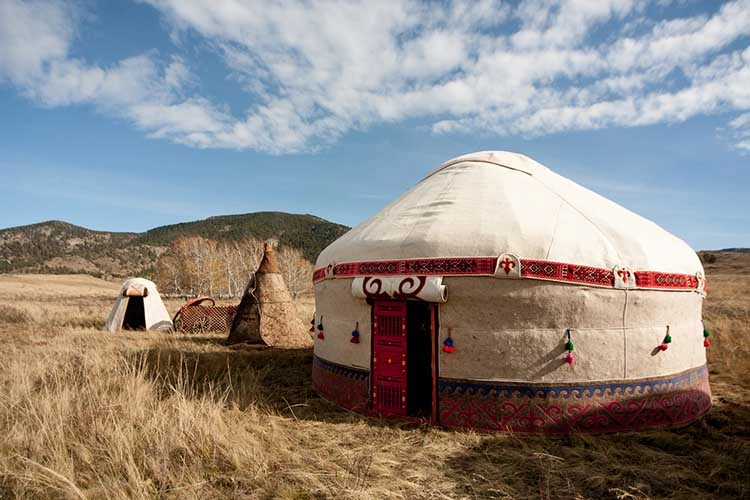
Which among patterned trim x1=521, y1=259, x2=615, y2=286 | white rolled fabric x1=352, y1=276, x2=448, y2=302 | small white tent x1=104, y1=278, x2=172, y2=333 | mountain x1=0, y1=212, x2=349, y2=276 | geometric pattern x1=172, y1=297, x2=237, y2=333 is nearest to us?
patterned trim x1=521, y1=259, x2=615, y2=286

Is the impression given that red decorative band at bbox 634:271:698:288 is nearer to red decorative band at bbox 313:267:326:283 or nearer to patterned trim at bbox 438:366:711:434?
patterned trim at bbox 438:366:711:434

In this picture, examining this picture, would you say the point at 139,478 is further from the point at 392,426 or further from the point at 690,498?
the point at 690,498

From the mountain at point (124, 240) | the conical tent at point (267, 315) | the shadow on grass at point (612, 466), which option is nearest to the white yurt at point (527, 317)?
the shadow on grass at point (612, 466)

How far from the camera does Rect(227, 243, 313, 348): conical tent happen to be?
9906mm

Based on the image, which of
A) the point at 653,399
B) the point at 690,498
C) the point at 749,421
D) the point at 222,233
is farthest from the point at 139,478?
the point at 222,233

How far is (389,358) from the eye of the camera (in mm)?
5016

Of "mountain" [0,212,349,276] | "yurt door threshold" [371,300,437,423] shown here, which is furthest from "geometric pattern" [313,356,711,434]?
"mountain" [0,212,349,276]

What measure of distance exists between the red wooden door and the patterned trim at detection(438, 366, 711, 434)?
1.68ft

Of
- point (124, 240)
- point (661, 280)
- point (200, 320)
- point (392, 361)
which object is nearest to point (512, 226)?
point (661, 280)

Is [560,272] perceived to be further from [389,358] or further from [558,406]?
[389,358]

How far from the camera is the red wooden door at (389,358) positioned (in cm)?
496

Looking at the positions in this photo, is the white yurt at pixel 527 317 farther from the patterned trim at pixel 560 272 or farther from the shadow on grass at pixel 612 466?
the shadow on grass at pixel 612 466

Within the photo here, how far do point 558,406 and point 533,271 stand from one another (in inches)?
53.5

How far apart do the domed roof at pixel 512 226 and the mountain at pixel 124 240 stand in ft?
201
